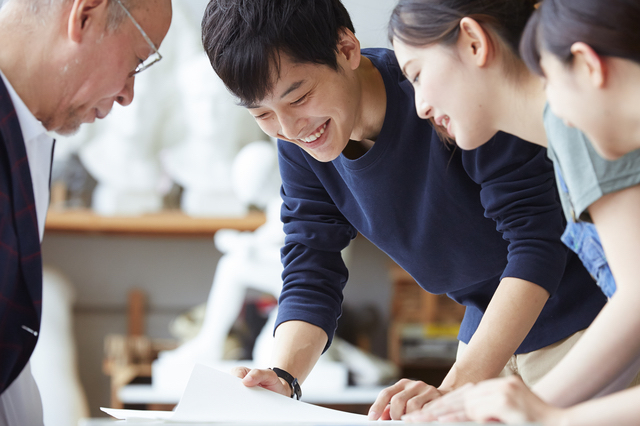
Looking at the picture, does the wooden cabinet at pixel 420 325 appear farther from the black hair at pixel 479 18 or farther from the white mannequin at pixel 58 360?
the black hair at pixel 479 18

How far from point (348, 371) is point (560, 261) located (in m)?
1.52

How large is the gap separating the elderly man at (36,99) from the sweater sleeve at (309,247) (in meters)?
0.32

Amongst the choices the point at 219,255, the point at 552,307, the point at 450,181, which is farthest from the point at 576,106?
the point at 219,255

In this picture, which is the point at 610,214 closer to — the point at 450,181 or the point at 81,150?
the point at 450,181

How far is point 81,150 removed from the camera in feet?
7.70

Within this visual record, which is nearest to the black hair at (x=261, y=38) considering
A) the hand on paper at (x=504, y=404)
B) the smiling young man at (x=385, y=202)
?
the smiling young man at (x=385, y=202)

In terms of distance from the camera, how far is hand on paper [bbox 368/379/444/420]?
0.76 m

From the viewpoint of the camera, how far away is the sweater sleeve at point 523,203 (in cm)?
84

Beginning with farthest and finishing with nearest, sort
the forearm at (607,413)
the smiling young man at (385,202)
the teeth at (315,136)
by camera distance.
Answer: the teeth at (315,136)
the smiling young man at (385,202)
the forearm at (607,413)

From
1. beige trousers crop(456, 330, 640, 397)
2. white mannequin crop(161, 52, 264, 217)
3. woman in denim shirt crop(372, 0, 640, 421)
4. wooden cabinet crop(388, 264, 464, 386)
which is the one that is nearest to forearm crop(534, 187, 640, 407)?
woman in denim shirt crop(372, 0, 640, 421)

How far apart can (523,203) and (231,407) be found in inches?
18.9

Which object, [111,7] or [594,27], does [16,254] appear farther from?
[594,27]

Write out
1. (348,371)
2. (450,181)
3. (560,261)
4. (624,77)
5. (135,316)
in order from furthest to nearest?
(135,316), (348,371), (450,181), (560,261), (624,77)

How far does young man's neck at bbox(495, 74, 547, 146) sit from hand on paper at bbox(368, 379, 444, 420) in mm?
349
